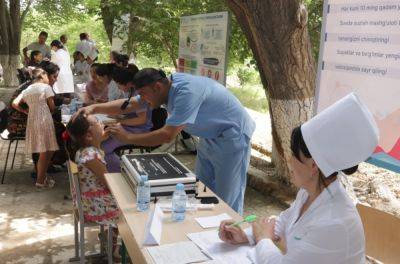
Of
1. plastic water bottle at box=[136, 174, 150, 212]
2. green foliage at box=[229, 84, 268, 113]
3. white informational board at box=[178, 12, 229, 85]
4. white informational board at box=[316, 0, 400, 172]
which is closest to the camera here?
plastic water bottle at box=[136, 174, 150, 212]

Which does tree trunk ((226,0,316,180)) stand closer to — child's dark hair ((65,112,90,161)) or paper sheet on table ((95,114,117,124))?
paper sheet on table ((95,114,117,124))

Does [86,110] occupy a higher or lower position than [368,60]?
lower

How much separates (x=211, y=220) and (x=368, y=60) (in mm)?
1267

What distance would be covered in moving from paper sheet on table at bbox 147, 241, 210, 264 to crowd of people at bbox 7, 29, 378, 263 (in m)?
0.15

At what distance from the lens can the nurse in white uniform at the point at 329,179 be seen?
1276 mm

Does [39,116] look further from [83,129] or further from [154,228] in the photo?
[154,228]

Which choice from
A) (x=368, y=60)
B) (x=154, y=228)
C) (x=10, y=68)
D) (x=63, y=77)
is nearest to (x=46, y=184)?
(x=63, y=77)

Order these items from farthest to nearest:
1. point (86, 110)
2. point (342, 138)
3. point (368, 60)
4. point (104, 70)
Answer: point (104, 70) < point (86, 110) < point (368, 60) < point (342, 138)

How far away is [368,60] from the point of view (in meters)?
2.44

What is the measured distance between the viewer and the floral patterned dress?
2949 millimetres

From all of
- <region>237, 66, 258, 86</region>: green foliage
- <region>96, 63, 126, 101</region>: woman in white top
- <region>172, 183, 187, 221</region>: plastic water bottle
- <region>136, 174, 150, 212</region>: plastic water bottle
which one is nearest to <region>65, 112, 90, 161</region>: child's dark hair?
<region>136, 174, 150, 212</region>: plastic water bottle

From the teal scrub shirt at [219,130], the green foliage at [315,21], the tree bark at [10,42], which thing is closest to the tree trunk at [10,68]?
the tree bark at [10,42]

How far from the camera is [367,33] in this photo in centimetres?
245

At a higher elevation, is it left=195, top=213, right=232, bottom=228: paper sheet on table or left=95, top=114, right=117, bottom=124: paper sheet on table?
left=95, top=114, right=117, bottom=124: paper sheet on table
